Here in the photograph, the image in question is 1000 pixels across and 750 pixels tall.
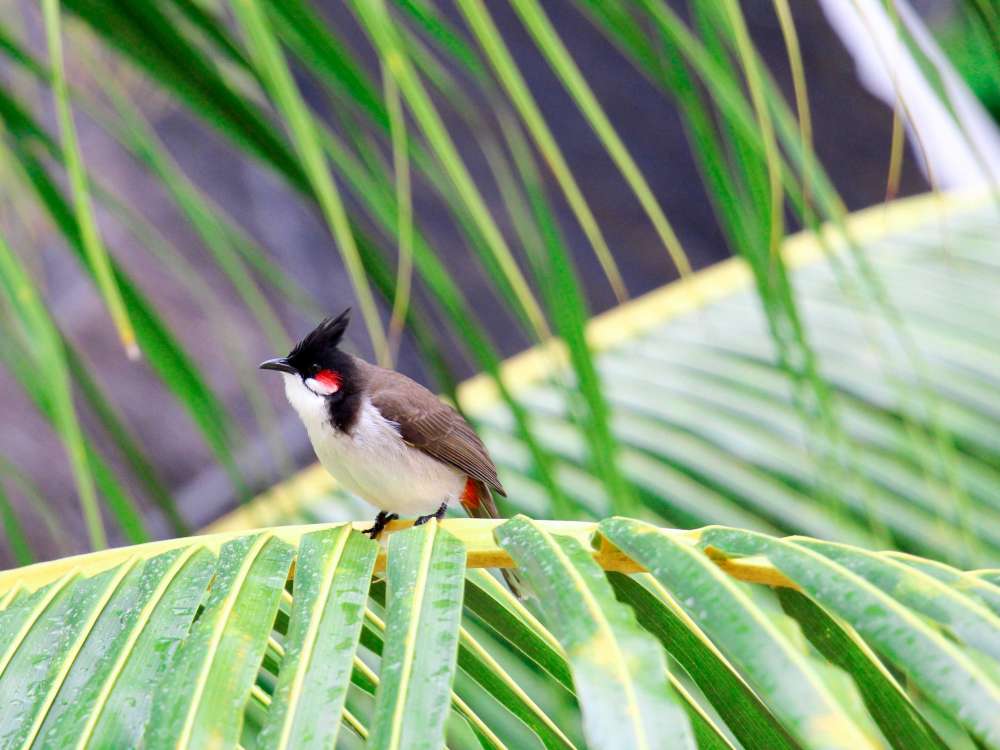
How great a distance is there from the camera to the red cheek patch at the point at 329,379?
2322 mm

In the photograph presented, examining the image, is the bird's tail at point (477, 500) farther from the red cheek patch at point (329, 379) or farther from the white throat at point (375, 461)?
the red cheek patch at point (329, 379)

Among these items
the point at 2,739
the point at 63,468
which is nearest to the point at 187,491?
the point at 63,468

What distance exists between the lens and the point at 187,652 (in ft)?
2.94

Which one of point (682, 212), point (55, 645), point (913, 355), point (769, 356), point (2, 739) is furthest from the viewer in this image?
point (682, 212)

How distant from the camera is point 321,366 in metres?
2.34

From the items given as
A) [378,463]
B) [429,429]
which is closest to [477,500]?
[429,429]

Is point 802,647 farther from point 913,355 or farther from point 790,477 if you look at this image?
point 790,477

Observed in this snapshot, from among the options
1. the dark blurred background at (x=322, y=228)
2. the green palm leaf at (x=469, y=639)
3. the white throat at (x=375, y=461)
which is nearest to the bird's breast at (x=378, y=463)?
the white throat at (x=375, y=461)

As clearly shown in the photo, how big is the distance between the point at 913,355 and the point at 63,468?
640 cm

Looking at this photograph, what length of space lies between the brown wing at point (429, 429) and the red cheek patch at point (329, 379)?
64 millimetres

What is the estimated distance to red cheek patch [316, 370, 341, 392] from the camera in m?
2.32

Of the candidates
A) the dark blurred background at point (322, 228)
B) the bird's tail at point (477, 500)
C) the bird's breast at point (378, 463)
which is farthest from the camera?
the dark blurred background at point (322, 228)

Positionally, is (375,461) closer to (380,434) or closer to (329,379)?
(380,434)

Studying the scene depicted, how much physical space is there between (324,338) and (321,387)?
0.09 m
